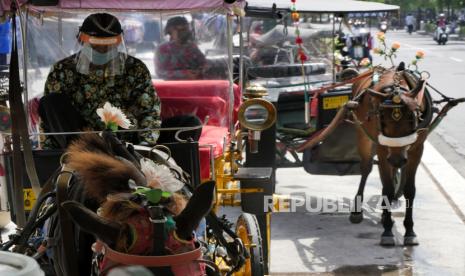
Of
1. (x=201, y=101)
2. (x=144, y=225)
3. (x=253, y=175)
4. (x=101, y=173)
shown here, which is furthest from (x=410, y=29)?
(x=144, y=225)

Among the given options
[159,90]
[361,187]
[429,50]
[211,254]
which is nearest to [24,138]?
[211,254]

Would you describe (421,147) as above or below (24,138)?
below

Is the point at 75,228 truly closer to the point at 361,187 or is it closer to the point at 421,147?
the point at 421,147

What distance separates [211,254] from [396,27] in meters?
80.9

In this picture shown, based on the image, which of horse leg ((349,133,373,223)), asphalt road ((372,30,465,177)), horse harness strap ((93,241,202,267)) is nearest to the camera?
horse harness strap ((93,241,202,267))

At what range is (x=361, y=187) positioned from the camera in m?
9.47

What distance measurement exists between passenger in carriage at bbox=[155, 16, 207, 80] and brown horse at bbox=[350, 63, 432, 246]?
1.54 m

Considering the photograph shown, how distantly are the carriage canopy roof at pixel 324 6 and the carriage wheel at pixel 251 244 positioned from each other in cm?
550

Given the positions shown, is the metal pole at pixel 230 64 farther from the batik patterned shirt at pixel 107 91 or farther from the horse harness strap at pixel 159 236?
the horse harness strap at pixel 159 236

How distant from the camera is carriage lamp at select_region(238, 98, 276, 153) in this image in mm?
6473

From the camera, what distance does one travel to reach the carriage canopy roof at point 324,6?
1130 cm

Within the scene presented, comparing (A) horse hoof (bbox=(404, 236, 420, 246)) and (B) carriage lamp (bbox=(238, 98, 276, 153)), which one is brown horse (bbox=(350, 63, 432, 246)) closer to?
(A) horse hoof (bbox=(404, 236, 420, 246))

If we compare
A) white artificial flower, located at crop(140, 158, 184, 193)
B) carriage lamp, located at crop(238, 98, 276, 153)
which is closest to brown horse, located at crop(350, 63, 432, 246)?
carriage lamp, located at crop(238, 98, 276, 153)

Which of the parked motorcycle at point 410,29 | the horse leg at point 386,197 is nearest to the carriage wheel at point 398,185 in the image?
the horse leg at point 386,197
